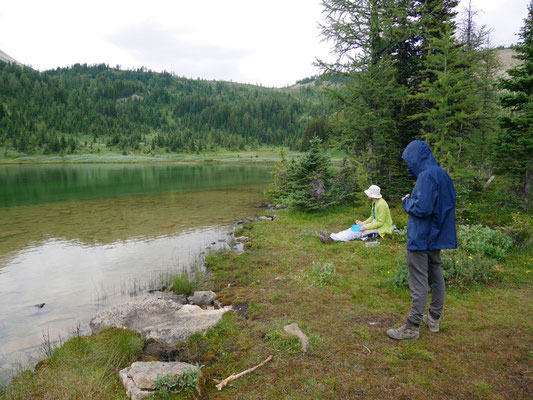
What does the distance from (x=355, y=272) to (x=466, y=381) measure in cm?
455

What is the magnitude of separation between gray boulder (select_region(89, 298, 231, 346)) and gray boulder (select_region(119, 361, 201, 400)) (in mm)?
1193

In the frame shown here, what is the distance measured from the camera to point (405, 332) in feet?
15.9

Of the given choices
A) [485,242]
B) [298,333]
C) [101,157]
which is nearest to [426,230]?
[298,333]

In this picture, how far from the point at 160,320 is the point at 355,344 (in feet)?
13.9

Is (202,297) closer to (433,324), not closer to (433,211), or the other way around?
(433,324)

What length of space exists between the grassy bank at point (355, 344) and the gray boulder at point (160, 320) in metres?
0.32

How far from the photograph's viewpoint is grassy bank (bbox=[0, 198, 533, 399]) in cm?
386

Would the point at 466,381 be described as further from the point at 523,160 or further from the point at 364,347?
the point at 523,160

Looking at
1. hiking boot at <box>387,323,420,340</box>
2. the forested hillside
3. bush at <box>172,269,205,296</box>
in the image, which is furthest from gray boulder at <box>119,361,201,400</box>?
the forested hillside

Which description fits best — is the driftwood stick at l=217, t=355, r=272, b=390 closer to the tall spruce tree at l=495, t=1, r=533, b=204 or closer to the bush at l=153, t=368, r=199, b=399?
the bush at l=153, t=368, r=199, b=399

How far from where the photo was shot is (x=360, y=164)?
51.0 feet

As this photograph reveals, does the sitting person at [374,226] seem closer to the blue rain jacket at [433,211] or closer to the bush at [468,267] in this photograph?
the bush at [468,267]

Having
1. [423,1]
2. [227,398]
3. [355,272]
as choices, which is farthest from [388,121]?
[227,398]

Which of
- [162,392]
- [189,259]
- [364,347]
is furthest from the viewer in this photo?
[189,259]
